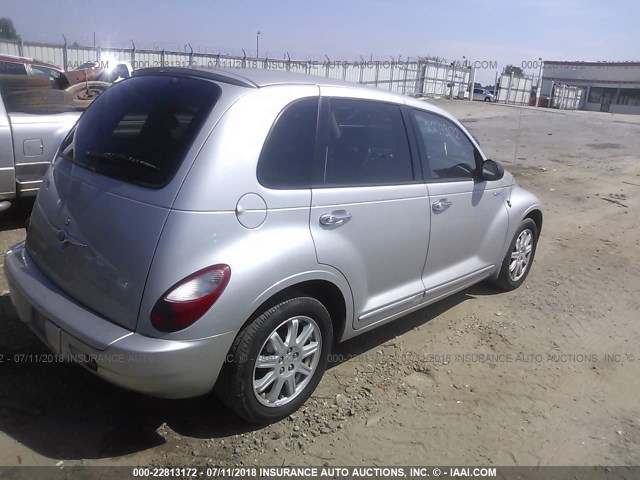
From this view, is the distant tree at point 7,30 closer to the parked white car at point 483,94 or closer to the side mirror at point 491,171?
the side mirror at point 491,171

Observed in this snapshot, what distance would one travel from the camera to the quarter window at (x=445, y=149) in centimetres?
385

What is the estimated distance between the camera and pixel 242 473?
2.66 meters

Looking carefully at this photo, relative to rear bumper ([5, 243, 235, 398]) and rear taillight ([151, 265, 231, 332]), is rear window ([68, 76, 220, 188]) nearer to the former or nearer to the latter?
rear taillight ([151, 265, 231, 332])

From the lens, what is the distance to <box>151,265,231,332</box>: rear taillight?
2438 millimetres

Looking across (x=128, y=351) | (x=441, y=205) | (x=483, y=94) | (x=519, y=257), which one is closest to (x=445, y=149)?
(x=441, y=205)

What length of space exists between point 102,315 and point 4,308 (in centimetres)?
192

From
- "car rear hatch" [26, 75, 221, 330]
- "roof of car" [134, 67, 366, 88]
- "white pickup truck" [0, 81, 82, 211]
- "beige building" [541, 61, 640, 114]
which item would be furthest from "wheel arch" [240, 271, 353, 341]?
"beige building" [541, 61, 640, 114]

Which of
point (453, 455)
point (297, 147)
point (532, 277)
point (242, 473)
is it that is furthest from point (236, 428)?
point (532, 277)

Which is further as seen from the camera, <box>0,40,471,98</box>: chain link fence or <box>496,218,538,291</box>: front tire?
<box>0,40,471,98</box>: chain link fence

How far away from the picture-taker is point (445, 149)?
413 cm

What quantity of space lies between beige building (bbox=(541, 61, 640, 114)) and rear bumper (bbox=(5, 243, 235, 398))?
187 ft

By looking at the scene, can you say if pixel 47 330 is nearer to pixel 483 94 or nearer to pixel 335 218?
pixel 335 218

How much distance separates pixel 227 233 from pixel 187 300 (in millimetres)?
369

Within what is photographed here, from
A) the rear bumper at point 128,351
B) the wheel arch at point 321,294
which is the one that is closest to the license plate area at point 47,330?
the rear bumper at point 128,351
